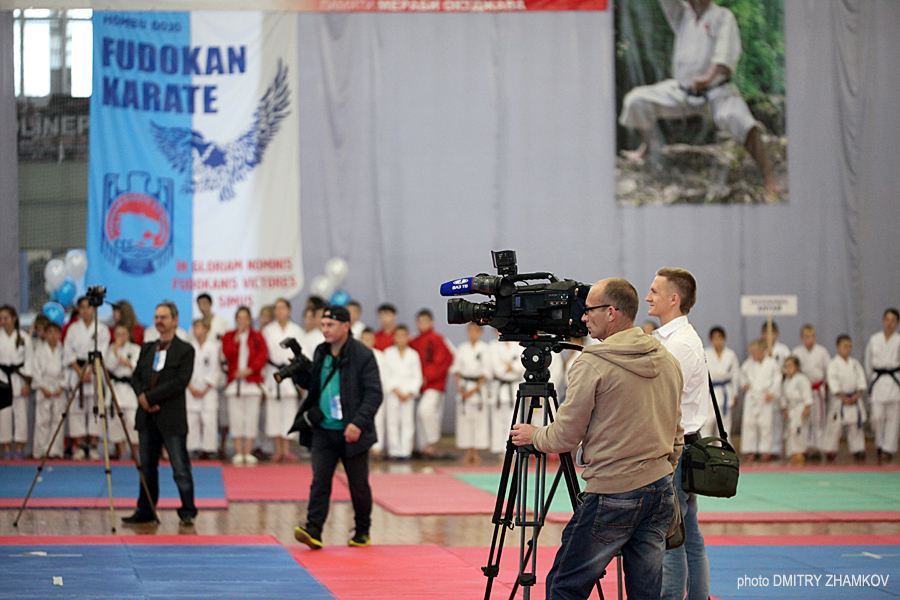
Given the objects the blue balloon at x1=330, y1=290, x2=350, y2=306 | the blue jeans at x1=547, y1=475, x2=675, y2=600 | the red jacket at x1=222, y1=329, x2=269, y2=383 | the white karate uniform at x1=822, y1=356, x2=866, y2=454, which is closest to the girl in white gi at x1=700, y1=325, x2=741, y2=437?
the white karate uniform at x1=822, y1=356, x2=866, y2=454

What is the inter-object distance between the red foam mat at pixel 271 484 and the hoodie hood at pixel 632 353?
549cm

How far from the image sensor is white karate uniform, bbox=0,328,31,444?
35.5ft

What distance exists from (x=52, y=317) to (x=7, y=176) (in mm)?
2483

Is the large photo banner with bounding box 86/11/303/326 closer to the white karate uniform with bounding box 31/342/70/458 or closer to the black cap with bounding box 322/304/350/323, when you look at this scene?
the white karate uniform with bounding box 31/342/70/458

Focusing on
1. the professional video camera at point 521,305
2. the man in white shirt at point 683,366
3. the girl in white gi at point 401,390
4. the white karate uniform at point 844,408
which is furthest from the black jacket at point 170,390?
the white karate uniform at point 844,408

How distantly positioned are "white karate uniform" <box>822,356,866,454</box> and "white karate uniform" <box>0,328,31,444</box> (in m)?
8.88

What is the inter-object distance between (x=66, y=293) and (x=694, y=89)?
855 centimetres

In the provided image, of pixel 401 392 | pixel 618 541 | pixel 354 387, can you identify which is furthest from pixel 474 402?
pixel 618 541

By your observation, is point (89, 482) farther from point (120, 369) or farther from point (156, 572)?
point (156, 572)

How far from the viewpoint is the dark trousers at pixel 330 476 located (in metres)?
6.14

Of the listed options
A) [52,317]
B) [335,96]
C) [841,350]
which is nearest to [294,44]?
[335,96]

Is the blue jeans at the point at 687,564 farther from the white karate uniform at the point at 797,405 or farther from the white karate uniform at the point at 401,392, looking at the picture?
the white karate uniform at the point at 797,405

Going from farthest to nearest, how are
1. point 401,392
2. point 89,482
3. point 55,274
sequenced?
point 55,274
point 401,392
point 89,482

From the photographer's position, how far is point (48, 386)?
10.9 meters
